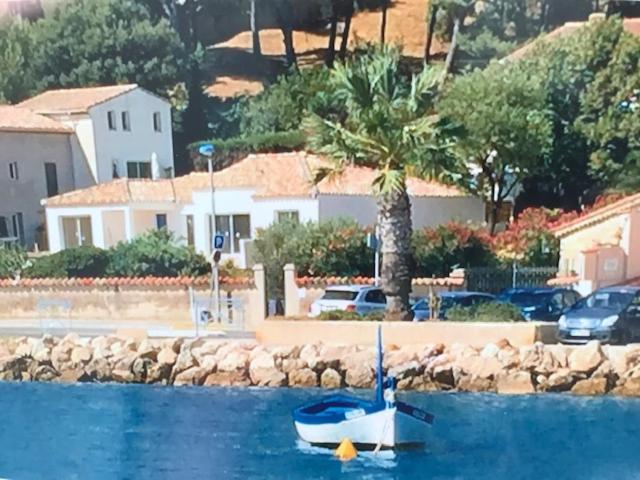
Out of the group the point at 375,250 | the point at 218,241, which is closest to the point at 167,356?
the point at 218,241

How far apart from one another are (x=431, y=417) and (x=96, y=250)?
2.58 metres

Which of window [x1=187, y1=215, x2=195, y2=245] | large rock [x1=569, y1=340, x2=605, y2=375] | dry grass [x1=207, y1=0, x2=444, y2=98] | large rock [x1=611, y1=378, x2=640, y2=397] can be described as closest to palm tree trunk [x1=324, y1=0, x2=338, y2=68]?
dry grass [x1=207, y1=0, x2=444, y2=98]

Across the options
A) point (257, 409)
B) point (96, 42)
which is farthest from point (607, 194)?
point (96, 42)

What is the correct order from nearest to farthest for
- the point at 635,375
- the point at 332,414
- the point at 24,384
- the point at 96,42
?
1. the point at 332,414
2. the point at 96,42
3. the point at 635,375
4. the point at 24,384

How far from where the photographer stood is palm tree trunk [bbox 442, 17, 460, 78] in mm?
5387

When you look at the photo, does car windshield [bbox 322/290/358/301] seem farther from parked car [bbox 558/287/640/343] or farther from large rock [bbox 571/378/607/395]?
large rock [bbox 571/378/607/395]

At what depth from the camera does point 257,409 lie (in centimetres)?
578

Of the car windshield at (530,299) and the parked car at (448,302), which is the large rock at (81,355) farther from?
the car windshield at (530,299)

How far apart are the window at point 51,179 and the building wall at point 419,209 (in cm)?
179

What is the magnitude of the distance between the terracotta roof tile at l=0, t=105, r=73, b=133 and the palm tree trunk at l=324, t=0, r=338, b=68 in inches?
69.2

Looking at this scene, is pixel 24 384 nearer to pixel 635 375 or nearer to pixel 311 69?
pixel 311 69

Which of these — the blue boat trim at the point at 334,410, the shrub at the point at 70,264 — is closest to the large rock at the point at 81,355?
the shrub at the point at 70,264

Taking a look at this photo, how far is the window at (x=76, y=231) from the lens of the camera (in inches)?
223

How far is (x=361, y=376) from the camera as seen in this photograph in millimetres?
6078
